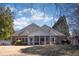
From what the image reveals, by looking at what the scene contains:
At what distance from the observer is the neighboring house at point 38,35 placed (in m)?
7.80

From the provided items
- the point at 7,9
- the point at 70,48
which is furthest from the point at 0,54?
the point at 70,48

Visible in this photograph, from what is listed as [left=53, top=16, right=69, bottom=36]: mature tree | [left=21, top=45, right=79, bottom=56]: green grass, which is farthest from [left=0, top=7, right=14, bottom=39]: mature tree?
[left=53, top=16, right=69, bottom=36]: mature tree

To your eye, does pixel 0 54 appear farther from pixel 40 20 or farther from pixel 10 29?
pixel 40 20

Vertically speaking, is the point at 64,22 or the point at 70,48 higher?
the point at 64,22

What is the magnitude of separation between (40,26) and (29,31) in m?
0.29

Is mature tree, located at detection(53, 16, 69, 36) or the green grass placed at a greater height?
mature tree, located at detection(53, 16, 69, 36)

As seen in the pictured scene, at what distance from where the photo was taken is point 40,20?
7.80m

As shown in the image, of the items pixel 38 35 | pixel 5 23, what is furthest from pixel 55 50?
pixel 5 23

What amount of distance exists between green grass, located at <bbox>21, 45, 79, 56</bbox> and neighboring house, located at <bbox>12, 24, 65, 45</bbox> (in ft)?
0.38

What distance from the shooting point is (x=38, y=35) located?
309 inches

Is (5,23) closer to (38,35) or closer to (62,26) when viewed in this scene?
(38,35)

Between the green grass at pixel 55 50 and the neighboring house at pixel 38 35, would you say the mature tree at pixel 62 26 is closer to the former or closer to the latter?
the neighboring house at pixel 38 35

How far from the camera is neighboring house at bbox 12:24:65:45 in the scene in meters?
7.80

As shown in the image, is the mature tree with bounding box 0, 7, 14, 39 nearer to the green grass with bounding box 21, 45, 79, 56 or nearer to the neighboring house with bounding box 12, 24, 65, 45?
the neighboring house with bounding box 12, 24, 65, 45
